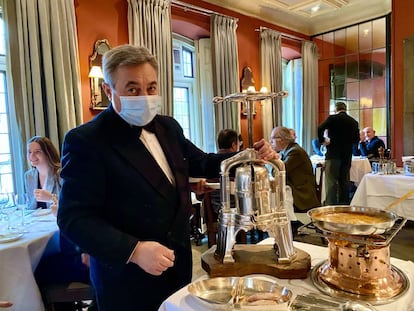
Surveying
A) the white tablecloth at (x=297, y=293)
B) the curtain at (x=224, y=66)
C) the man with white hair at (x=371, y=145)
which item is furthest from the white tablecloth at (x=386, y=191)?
the white tablecloth at (x=297, y=293)

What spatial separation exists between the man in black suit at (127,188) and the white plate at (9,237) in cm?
92

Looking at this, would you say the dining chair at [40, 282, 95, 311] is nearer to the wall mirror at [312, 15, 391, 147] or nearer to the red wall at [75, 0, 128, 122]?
the red wall at [75, 0, 128, 122]

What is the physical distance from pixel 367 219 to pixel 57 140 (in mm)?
3059

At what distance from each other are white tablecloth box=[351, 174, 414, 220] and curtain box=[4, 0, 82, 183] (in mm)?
3211

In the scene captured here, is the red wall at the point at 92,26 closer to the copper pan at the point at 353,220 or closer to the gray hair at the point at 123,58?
the gray hair at the point at 123,58

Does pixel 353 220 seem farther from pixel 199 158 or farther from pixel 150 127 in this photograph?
pixel 150 127

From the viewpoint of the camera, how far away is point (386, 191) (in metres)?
3.52

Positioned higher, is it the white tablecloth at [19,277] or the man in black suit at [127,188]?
the man in black suit at [127,188]

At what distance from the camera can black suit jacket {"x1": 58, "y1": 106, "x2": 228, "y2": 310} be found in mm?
948

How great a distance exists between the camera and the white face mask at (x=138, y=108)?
3.58 feet

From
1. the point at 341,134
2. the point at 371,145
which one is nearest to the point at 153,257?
the point at 341,134

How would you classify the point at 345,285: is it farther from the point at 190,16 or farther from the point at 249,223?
the point at 190,16

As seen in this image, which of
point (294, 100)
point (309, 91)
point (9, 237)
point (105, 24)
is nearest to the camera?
point (9, 237)

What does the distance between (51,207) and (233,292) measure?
170cm
